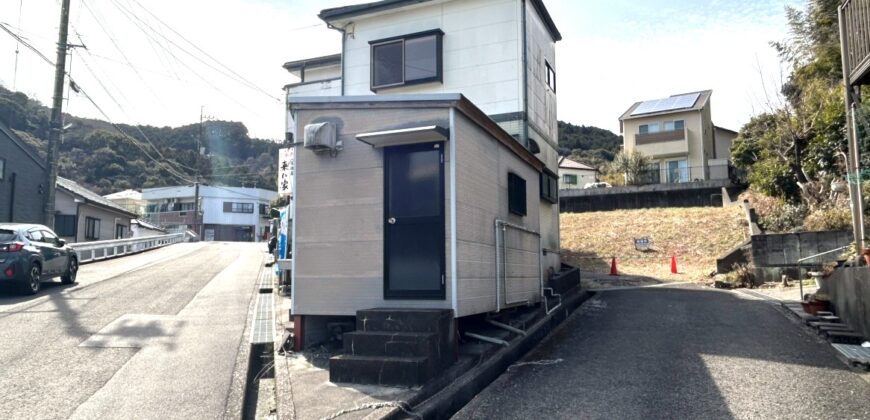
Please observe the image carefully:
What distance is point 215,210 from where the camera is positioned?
5725 cm

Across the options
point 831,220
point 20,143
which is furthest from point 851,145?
→ point 20,143

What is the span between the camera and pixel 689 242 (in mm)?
20188

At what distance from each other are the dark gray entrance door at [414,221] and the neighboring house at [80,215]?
23.4m

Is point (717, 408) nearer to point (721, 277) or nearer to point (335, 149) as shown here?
point (335, 149)

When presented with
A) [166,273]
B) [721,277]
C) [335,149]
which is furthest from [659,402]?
[166,273]

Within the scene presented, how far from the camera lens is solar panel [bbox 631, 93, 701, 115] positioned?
36.4m

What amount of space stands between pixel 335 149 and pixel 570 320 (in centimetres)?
564

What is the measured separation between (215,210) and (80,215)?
29155 mm

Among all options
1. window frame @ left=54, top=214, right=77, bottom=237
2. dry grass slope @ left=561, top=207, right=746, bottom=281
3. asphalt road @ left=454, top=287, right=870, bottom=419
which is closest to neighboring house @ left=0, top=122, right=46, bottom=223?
window frame @ left=54, top=214, right=77, bottom=237

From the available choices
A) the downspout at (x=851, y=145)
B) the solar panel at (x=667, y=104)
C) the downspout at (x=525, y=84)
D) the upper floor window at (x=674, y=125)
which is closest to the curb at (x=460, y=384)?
A: the downspout at (x=851, y=145)

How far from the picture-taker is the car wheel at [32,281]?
34.9 ft

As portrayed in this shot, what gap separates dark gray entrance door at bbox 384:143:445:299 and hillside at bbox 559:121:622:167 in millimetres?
57834

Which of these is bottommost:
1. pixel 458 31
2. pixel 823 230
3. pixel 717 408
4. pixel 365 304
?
pixel 717 408

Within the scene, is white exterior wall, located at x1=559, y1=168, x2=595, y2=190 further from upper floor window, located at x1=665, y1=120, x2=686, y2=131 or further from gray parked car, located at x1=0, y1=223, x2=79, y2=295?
gray parked car, located at x1=0, y1=223, x2=79, y2=295
